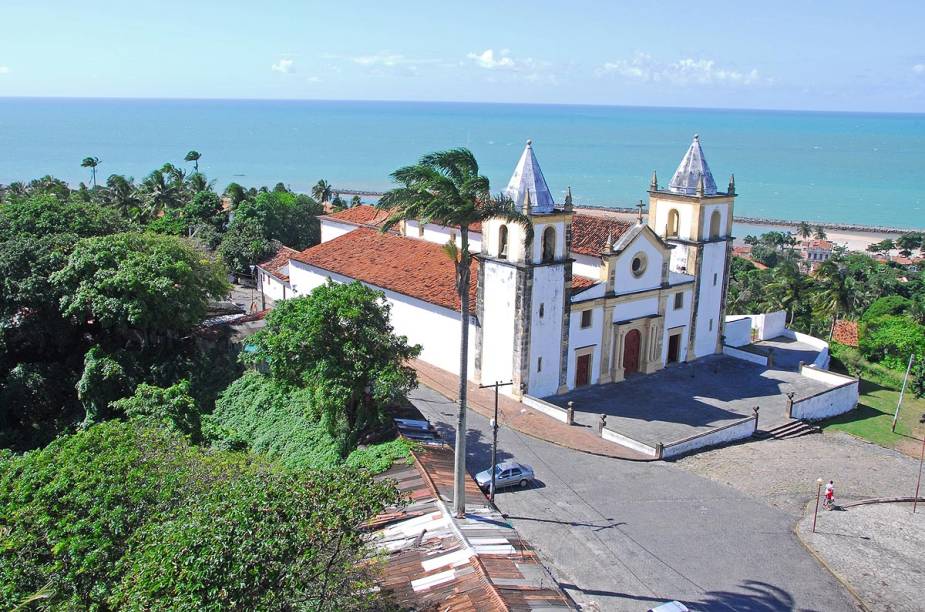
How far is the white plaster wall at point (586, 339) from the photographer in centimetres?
3271

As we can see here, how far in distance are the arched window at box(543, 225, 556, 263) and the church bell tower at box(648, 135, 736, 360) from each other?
774 centimetres

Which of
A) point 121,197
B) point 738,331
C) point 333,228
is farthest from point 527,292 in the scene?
point 121,197

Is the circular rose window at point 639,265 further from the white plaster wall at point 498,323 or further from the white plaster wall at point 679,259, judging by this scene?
the white plaster wall at point 498,323

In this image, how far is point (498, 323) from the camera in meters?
32.0

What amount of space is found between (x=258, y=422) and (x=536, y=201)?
43.7ft

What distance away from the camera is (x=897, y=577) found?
2078 cm

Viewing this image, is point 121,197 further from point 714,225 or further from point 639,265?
point 714,225

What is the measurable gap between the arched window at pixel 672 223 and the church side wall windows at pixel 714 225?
1.64 m

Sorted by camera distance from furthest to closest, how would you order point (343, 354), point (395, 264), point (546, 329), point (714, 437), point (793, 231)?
point (793, 231)
point (395, 264)
point (546, 329)
point (714, 437)
point (343, 354)

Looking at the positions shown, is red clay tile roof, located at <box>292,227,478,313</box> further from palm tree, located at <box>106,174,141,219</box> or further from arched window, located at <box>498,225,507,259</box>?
palm tree, located at <box>106,174,141,219</box>

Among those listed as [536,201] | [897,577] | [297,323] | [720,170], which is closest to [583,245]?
[536,201]

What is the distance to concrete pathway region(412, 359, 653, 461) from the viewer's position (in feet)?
92.0

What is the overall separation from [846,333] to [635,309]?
2208 centimetres

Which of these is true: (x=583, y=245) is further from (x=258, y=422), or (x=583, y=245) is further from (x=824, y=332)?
(x=824, y=332)
